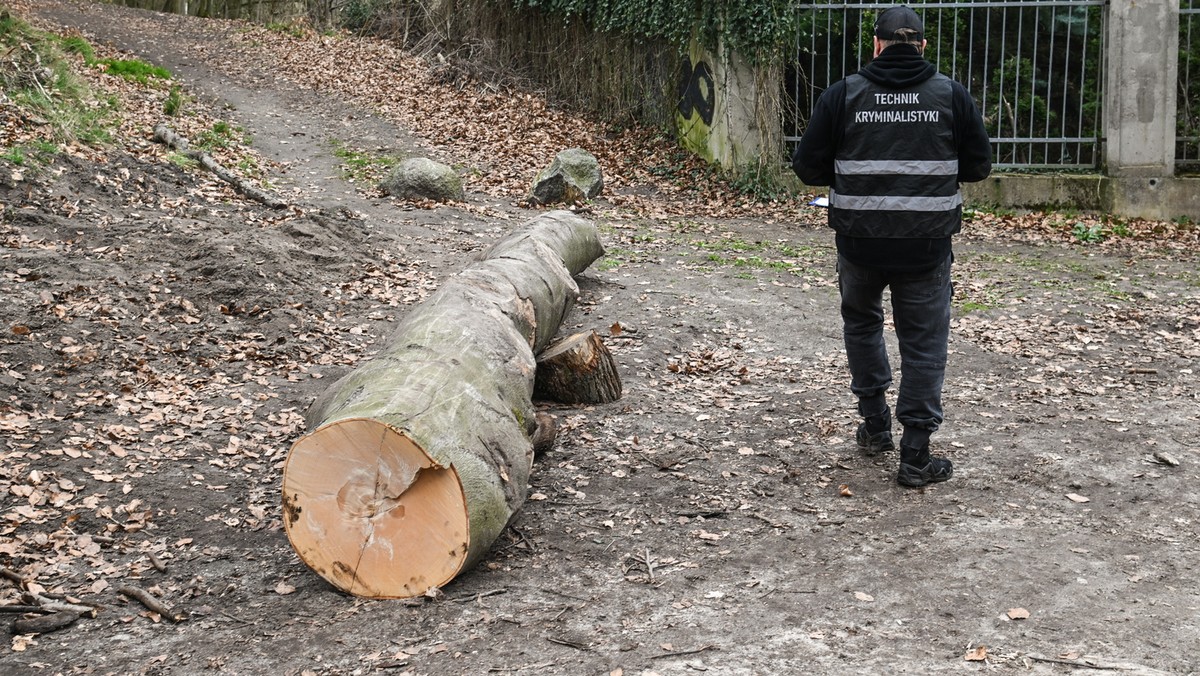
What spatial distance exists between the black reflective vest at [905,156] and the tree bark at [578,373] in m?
1.93

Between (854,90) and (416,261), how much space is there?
5.28m

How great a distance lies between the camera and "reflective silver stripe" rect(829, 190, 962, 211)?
4984 mm

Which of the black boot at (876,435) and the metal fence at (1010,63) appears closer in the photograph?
the black boot at (876,435)

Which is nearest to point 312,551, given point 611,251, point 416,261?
point 416,261

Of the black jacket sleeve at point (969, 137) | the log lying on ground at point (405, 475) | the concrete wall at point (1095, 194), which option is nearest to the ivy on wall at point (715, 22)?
the concrete wall at point (1095, 194)

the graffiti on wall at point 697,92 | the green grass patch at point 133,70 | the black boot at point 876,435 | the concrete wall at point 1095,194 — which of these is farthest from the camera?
the green grass patch at point 133,70

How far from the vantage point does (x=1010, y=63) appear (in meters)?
13.8

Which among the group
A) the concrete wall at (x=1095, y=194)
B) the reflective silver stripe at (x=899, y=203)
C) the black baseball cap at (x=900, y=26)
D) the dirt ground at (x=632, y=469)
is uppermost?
the black baseball cap at (x=900, y=26)

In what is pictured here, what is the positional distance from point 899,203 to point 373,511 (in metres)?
2.71

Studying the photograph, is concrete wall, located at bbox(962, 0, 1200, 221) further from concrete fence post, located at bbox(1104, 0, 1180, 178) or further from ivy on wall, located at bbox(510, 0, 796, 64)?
ivy on wall, located at bbox(510, 0, 796, 64)

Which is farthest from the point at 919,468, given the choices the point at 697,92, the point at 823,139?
the point at 697,92

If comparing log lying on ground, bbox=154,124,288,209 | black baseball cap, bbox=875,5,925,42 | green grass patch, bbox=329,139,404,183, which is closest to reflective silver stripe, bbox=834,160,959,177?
black baseball cap, bbox=875,5,925,42

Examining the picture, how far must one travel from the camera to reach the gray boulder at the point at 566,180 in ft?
40.4

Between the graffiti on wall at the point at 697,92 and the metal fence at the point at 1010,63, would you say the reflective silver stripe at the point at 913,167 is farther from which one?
the graffiti on wall at the point at 697,92
